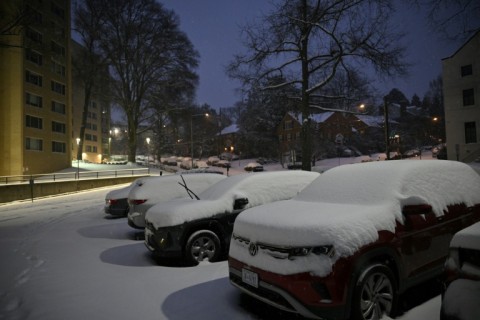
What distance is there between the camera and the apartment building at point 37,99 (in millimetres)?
32062

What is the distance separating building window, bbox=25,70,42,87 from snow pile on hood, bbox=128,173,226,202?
Result: 3242cm

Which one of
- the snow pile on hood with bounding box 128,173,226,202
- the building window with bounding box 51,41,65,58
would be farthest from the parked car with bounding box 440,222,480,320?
the building window with bounding box 51,41,65,58

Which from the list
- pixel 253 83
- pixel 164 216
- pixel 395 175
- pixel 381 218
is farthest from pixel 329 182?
pixel 253 83

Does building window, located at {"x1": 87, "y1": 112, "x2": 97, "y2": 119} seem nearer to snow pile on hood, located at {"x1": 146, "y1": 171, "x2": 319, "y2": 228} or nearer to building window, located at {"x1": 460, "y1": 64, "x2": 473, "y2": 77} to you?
building window, located at {"x1": 460, "y1": 64, "x2": 473, "y2": 77}

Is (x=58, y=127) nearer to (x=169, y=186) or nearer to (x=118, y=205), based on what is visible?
(x=118, y=205)

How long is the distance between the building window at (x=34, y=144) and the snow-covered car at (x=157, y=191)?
30.0 metres

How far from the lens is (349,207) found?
3.94 meters

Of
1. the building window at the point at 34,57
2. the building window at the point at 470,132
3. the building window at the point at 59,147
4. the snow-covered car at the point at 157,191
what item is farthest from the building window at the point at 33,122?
the building window at the point at 470,132

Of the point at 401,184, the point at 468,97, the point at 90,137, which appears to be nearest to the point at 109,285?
the point at 401,184

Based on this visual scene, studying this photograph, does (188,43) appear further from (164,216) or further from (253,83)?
(164,216)

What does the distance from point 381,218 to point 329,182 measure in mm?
1238

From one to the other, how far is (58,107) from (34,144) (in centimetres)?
710

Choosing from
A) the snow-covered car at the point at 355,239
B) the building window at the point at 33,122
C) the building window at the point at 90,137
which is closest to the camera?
the snow-covered car at the point at 355,239

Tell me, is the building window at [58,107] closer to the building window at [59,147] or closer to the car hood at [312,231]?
the building window at [59,147]
